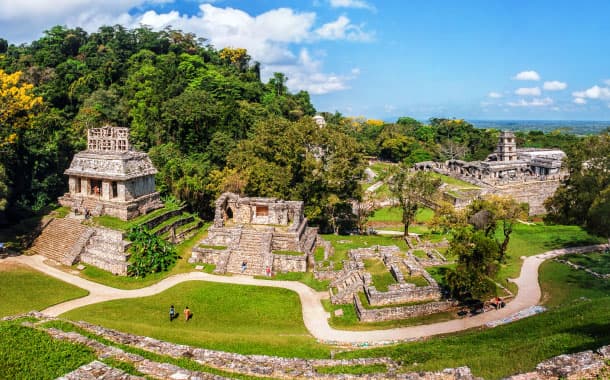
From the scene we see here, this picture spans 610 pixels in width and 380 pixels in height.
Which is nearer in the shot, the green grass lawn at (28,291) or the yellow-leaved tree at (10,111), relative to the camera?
the green grass lawn at (28,291)

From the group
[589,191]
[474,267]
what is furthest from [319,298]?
[589,191]

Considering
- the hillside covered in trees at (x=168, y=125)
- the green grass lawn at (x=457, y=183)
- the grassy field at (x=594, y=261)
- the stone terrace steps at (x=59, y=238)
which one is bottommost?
the grassy field at (x=594, y=261)

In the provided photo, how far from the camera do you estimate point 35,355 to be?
1223 cm

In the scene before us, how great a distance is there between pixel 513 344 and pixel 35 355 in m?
15.8

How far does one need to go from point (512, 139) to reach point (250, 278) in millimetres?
63182

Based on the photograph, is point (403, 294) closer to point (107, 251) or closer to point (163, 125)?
point (107, 251)

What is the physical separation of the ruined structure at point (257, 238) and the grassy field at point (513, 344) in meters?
10.8

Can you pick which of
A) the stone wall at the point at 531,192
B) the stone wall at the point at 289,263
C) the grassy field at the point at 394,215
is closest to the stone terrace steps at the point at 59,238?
the stone wall at the point at 289,263

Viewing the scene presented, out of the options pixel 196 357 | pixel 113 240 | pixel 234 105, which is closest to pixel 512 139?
pixel 234 105

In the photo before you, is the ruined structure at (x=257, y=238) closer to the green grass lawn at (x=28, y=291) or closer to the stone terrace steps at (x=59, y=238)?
the green grass lawn at (x=28, y=291)

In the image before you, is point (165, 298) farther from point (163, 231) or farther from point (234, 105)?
point (234, 105)

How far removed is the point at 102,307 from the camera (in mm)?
20969

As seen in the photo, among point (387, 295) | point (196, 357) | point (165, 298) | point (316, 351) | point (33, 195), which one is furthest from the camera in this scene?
point (33, 195)

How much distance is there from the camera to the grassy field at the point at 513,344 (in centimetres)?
1334
